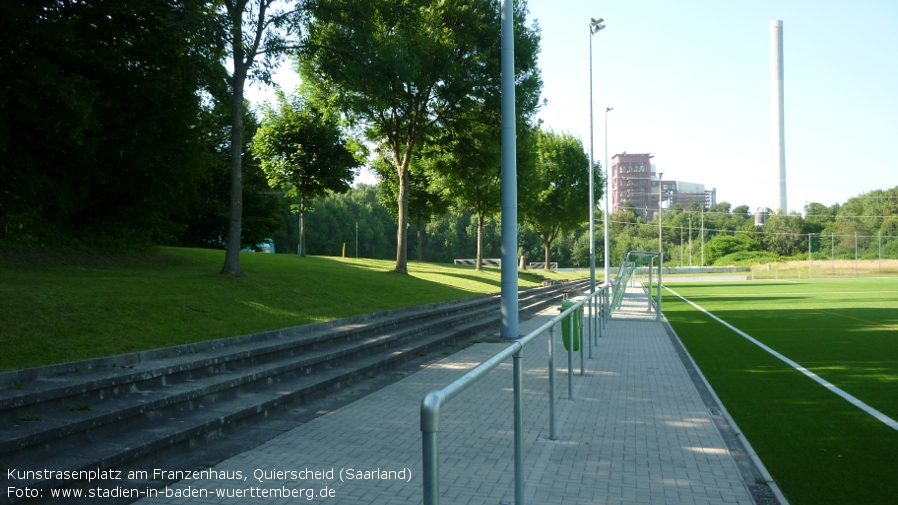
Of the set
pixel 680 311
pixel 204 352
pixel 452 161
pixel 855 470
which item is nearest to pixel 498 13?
pixel 452 161

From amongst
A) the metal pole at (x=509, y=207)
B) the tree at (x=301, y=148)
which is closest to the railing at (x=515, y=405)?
the metal pole at (x=509, y=207)

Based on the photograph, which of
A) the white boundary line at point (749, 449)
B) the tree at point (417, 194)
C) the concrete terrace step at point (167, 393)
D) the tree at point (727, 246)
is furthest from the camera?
the tree at point (727, 246)

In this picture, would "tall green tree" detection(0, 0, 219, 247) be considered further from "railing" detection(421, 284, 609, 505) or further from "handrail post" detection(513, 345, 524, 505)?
"handrail post" detection(513, 345, 524, 505)

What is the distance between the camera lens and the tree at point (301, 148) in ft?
105

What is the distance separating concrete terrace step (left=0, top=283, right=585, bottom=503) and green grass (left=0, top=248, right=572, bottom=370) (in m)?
0.53

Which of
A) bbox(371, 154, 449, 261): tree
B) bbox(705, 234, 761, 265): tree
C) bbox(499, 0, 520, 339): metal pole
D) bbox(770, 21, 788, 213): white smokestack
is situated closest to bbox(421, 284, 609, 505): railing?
bbox(499, 0, 520, 339): metal pole

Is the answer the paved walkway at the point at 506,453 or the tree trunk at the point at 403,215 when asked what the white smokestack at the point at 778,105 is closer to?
the tree trunk at the point at 403,215

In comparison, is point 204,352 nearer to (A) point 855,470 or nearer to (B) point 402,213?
(A) point 855,470

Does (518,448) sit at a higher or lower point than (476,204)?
lower

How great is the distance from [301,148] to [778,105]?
A: 108 m

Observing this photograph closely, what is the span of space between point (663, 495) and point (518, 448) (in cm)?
121

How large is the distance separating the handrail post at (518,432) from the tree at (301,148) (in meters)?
27.8

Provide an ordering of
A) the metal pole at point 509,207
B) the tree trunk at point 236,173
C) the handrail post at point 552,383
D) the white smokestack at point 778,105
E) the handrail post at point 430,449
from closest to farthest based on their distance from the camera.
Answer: the handrail post at point 430,449, the handrail post at point 552,383, the metal pole at point 509,207, the tree trunk at point 236,173, the white smokestack at point 778,105

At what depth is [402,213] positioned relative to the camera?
29.2 m
